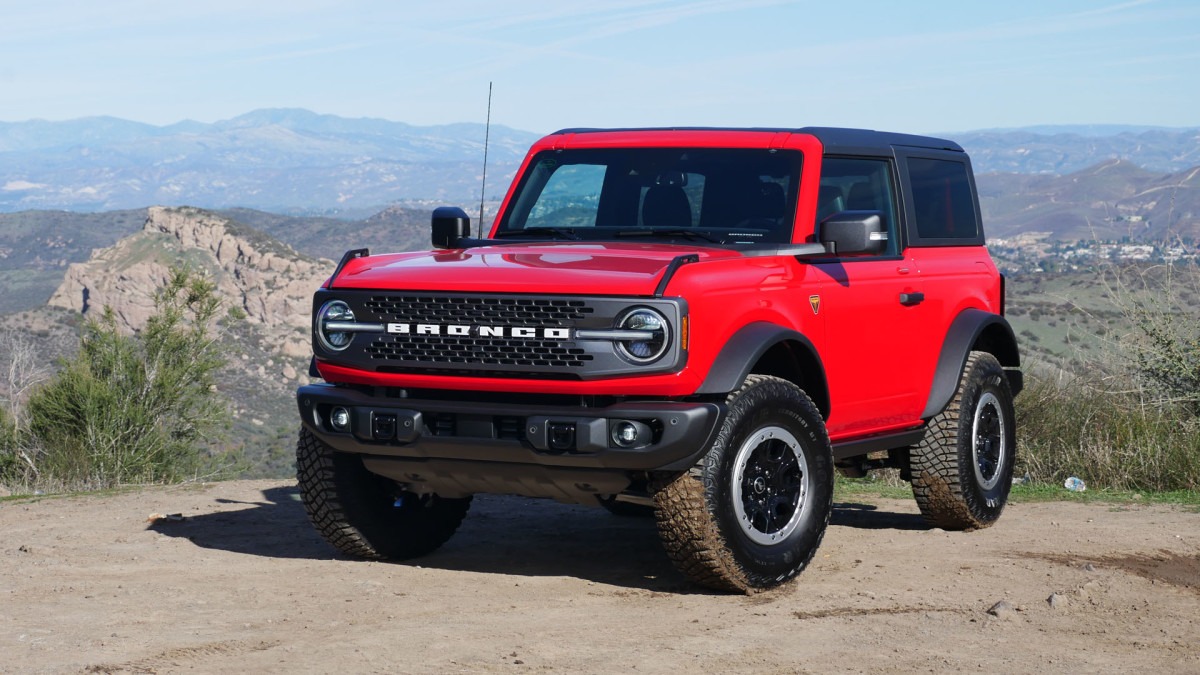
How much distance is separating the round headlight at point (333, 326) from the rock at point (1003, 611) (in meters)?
3.01

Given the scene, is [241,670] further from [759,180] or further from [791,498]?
[759,180]

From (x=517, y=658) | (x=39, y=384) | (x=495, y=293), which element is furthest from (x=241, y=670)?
(x=39, y=384)

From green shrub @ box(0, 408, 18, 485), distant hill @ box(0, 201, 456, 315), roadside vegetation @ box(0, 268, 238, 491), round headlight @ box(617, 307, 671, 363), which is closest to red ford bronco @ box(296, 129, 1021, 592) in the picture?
round headlight @ box(617, 307, 671, 363)

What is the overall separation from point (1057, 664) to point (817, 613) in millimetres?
1096

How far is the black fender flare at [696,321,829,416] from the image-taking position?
577cm

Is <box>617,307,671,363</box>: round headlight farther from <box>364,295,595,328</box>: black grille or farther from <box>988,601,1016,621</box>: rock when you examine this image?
<box>988,601,1016,621</box>: rock

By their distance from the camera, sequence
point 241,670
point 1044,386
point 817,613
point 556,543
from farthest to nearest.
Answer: point 1044,386 < point 556,543 < point 817,613 < point 241,670

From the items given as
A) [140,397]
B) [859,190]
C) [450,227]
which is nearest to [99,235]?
[140,397]

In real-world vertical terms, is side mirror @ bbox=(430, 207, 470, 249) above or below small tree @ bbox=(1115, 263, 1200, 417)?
above

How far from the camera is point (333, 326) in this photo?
630 cm

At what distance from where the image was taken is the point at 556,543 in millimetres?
7945

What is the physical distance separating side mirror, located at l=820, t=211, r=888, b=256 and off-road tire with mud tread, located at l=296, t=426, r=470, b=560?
8.07 ft

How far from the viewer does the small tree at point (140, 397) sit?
18.8m

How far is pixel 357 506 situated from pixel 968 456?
3.52 m
